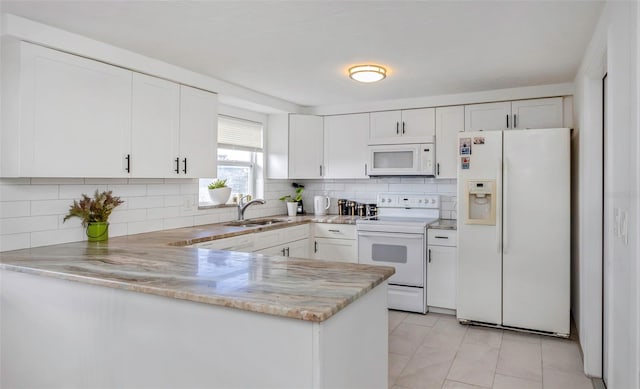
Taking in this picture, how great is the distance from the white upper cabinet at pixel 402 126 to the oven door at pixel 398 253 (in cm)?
106

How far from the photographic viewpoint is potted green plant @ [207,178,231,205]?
158 inches

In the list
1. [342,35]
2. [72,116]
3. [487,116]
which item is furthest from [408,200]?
[72,116]

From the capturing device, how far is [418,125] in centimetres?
446

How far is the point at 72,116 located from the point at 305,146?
2686 millimetres

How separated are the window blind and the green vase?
1607mm

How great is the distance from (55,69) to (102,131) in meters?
0.45

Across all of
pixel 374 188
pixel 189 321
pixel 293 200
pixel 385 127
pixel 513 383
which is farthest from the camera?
pixel 293 200

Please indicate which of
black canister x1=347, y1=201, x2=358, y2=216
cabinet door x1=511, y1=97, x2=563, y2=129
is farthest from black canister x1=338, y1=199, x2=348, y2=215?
cabinet door x1=511, y1=97, x2=563, y2=129

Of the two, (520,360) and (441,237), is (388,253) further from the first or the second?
(520,360)

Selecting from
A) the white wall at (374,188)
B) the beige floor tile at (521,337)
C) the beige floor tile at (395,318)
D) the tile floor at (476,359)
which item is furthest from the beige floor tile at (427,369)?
the white wall at (374,188)

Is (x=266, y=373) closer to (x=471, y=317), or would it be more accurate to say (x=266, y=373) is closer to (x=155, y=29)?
(x=155, y=29)

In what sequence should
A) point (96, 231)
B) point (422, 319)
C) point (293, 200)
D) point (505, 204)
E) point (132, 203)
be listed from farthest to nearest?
1. point (293, 200)
2. point (422, 319)
3. point (505, 204)
4. point (132, 203)
5. point (96, 231)

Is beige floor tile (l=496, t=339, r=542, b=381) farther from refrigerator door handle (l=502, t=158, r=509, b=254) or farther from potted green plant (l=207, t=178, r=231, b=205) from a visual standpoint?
potted green plant (l=207, t=178, r=231, b=205)

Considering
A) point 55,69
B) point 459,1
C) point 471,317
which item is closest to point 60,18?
point 55,69
